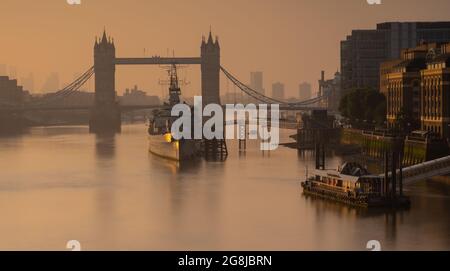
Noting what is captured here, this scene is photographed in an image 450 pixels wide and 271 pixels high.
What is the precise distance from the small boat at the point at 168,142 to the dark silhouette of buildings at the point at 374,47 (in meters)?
17.3


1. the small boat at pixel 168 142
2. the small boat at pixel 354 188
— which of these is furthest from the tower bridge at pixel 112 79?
the small boat at pixel 354 188

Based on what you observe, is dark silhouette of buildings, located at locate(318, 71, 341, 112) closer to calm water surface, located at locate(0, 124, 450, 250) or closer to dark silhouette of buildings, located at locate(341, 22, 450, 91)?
dark silhouette of buildings, located at locate(341, 22, 450, 91)

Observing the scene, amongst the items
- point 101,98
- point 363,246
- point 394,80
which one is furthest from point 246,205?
point 101,98

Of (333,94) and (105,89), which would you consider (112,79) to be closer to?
(105,89)

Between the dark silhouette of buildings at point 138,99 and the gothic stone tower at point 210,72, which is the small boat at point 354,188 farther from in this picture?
the dark silhouette of buildings at point 138,99

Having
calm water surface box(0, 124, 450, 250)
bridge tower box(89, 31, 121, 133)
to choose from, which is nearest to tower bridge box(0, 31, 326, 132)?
bridge tower box(89, 31, 121, 133)

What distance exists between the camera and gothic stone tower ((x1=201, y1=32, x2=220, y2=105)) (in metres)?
80.1

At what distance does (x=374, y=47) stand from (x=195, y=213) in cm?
4028

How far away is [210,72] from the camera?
8056 centimetres

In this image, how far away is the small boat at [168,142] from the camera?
3528 cm

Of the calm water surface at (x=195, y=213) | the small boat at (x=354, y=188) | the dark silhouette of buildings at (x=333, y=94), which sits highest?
the dark silhouette of buildings at (x=333, y=94)

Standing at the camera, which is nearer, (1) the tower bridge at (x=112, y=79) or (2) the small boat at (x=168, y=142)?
(2) the small boat at (x=168, y=142)

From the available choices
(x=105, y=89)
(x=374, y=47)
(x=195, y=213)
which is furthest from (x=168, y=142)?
(x=105, y=89)

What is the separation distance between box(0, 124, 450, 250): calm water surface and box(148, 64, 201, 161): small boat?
3.20m
